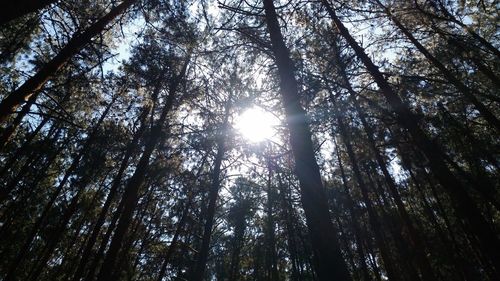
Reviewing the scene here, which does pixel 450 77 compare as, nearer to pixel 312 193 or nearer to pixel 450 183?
pixel 450 183

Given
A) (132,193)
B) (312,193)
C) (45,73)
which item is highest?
(132,193)

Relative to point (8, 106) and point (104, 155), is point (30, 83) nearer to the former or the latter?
point (8, 106)

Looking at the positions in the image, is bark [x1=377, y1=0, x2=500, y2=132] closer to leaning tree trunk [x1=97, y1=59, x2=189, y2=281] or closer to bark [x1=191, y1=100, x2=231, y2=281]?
bark [x1=191, y1=100, x2=231, y2=281]

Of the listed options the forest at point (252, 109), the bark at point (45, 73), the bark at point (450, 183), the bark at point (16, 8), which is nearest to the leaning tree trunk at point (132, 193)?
the forest at point (252, 109)

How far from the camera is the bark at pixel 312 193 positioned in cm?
346

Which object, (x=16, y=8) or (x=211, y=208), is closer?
(x=16, y=8)

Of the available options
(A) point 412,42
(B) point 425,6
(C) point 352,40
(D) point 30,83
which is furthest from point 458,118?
(D) point 30,83

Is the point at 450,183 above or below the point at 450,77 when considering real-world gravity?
below

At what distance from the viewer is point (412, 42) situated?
11.9 m

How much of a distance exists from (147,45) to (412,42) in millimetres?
10477

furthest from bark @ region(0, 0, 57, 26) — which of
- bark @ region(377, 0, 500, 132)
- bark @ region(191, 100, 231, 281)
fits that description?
bark @ region(377, 0, 500, 132)

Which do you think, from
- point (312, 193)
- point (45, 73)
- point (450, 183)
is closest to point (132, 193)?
point (45, 73)

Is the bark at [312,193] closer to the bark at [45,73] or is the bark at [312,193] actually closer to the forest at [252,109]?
the forest at [252,109]

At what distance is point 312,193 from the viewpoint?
404 cm
